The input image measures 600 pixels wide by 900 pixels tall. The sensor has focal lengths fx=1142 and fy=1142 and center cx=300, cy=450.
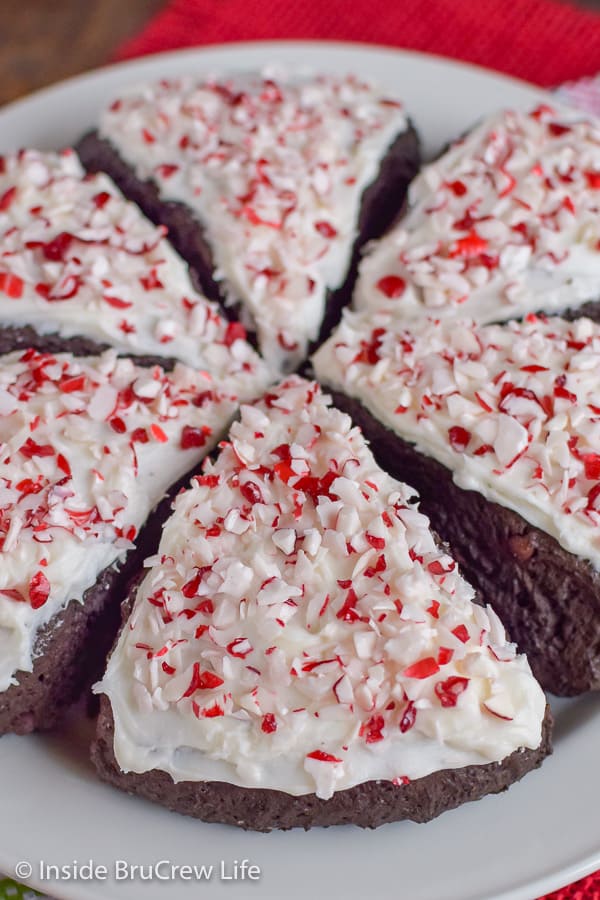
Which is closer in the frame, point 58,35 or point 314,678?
point 314,678

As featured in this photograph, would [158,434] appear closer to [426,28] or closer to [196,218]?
[196,218]

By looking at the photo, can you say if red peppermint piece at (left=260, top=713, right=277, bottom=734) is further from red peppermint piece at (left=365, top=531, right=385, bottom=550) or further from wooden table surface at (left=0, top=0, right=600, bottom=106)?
wooden table surface at (left=0, top=0, right=600, bottom=106)

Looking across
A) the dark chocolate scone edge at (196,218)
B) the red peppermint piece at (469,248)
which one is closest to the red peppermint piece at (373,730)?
the dark chocolate scone edge at (196,218)

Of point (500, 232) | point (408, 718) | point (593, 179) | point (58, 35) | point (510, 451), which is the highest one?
point (593, 179)

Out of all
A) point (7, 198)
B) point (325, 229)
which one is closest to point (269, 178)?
point (325, 229)

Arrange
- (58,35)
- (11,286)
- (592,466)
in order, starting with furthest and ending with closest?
(58,35)
(11,286)
(592,466)

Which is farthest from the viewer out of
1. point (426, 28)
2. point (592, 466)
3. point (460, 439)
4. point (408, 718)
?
point (426, 28)

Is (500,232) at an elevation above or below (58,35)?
above
